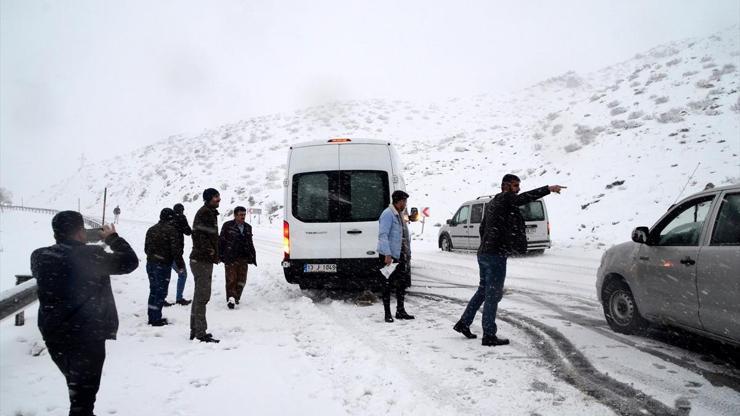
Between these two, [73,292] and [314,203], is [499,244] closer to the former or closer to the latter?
[314,203]

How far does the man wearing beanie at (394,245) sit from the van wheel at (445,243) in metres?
10.6

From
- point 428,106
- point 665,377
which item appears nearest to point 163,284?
point 665,377

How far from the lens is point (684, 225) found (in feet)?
15.7

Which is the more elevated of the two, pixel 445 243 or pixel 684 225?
pixel 684 225

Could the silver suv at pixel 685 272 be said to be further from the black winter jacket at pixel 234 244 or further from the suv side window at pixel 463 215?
the suv side window at pixel 463 215

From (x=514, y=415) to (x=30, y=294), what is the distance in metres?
5.26

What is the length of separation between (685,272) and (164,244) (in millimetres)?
6767

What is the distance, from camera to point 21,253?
21.4 m

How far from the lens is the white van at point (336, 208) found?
7926 mm

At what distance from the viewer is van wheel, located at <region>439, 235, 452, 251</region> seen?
17164 millimetres

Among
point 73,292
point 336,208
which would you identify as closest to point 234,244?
point 336,208

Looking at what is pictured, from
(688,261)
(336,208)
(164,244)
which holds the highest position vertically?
(336,208)

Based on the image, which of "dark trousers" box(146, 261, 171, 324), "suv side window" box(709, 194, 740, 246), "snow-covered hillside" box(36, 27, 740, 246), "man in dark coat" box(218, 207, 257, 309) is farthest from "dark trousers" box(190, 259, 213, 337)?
"snow-covered hillside" box(36, 27, 740, 246)

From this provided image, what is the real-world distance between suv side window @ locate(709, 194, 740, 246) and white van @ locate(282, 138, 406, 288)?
188 inches
